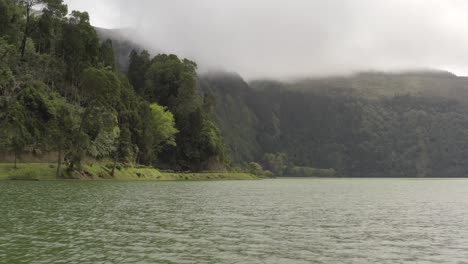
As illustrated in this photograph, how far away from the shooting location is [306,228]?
3884cm

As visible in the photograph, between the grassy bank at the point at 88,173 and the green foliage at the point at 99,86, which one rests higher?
the green foliage at the point at 99,86

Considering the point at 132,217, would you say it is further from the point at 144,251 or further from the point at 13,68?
the point at 13,68

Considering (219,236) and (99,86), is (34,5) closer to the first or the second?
(99,86)

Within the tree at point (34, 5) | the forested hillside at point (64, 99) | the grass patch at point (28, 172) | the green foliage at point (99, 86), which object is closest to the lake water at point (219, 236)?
the grass patch at point (28, 172)

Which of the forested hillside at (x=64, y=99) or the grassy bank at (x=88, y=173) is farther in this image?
the forested hillside at (x=64, y=99)

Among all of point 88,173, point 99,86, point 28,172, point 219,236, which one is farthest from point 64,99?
point 219,236

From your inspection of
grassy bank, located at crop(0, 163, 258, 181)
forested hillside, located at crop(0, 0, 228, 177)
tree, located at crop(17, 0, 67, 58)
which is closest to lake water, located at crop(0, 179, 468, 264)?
grassy bank, located at crop(0, 163, 258, 181)

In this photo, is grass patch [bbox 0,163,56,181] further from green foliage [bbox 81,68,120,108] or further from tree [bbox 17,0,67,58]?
tree [bbox 17,0,67,58]

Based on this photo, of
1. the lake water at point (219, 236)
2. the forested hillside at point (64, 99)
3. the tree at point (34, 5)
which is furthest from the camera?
the tree at point (34, 5)

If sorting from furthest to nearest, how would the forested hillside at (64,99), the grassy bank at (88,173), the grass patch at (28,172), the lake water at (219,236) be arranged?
the forested hillside at (64,99), the grassy bank at (88,173), the grass patch at (28,172), the lake water at (219,236)

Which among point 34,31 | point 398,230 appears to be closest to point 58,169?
point 34,31

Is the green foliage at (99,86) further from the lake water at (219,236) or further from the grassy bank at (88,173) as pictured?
the lake water at (219,236)

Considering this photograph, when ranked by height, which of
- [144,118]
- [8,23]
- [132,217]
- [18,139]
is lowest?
[132,217]

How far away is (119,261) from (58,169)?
332 ft
